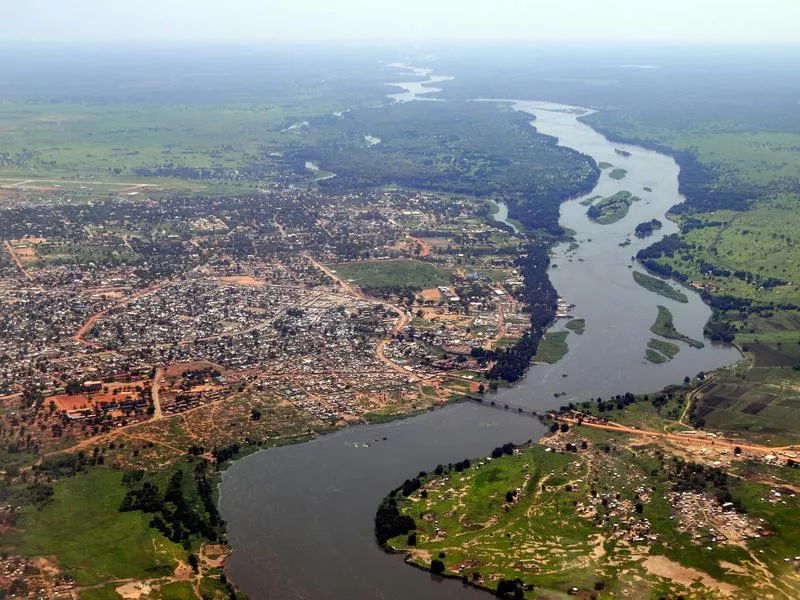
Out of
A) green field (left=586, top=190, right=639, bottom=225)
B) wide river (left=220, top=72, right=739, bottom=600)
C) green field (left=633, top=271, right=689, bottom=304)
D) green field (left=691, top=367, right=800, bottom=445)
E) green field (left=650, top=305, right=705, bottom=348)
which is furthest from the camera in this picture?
green field (left=586, top=190, right=639, bottom=225)

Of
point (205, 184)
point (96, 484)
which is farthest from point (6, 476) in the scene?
point (205, 184)

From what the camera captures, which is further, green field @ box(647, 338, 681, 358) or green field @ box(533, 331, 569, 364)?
green field @ box(647, 338, 681, 358)

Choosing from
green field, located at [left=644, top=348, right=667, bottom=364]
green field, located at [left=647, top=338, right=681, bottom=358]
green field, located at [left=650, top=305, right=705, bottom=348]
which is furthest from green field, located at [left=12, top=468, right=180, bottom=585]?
green field, located at [left=650, top=305, right=705, bottom=348]

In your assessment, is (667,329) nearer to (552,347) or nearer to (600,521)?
(552,347)

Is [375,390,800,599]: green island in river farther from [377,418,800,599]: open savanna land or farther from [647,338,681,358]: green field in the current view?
[647,338,681,358]: green field

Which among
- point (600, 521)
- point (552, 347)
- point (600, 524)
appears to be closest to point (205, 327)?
point (552, 347)

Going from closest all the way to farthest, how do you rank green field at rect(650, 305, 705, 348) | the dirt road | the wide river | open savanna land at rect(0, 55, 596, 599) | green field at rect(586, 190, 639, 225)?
1. the wide river
2. open savanna land at rect(0, 55, 596, 599)
3. the dirt road
4. green field at rect(650, 305, 705, 348)
5. green field at rect(586, 190, 639, 225)
